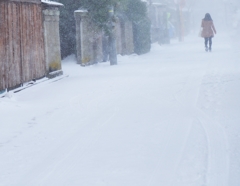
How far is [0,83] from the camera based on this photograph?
A: 31.8ft

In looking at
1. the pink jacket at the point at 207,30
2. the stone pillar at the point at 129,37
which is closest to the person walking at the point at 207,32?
the pink jacket at the point at 207,30

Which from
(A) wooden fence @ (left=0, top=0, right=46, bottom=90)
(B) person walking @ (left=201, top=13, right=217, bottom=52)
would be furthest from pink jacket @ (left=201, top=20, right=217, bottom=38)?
(A) wooden fence @ (left=0, top=0, right=46, bottom=90)

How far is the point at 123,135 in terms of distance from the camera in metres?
6.01

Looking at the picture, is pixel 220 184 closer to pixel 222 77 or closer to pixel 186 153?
pixel 186 153

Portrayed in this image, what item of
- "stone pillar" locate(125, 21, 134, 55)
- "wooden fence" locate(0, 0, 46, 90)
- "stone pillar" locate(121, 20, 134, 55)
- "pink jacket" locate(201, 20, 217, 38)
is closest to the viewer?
"wooden fence" locate(0, 0, 46, 90)

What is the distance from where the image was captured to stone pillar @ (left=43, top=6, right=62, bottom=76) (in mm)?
12766

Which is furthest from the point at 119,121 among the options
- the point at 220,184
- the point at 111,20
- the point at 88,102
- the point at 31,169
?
the point at 111,20

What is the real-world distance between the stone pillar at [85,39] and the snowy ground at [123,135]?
580 centimetres

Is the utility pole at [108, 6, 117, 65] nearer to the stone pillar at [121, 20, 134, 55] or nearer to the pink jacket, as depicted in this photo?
the stone pillar at [121, 20, 134, 55]

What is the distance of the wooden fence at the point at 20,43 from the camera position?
32.8 feet

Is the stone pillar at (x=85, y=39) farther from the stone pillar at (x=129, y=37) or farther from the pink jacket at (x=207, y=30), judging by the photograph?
the pink jacket at (x=207, y=30)

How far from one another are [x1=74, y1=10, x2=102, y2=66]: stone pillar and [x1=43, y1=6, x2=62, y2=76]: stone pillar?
269 centimetres

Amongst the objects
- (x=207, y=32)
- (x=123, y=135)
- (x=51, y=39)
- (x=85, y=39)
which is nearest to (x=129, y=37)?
(x=207, y=32)

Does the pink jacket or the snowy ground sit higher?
the pink jacket
